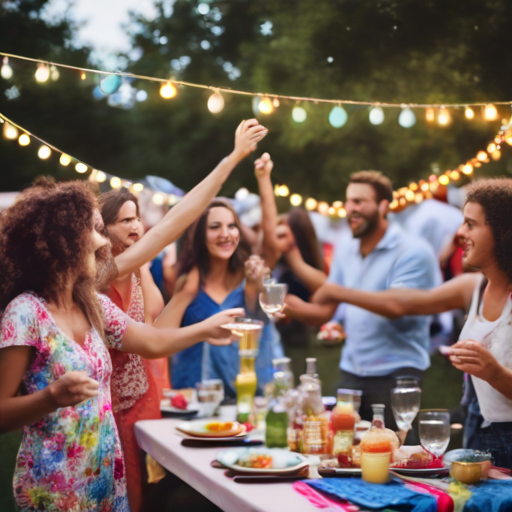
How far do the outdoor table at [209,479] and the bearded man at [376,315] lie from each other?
4.56 ft

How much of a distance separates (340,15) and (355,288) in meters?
2.89

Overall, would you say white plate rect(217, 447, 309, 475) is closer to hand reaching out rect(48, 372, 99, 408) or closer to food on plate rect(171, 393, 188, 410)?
hand reaching out rect(48, 372, 99, 408)

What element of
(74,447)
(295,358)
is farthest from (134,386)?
(295,358)

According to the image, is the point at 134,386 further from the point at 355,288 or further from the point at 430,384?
the point at 430,384

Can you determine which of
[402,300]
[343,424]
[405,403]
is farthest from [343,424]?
[402,300]

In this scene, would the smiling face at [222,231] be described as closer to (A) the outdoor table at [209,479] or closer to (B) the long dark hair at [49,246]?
(A) the outdoor table at [209,479]

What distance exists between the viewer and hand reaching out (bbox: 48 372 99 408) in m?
A: 1.66

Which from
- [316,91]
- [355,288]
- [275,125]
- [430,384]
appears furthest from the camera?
[275,125]

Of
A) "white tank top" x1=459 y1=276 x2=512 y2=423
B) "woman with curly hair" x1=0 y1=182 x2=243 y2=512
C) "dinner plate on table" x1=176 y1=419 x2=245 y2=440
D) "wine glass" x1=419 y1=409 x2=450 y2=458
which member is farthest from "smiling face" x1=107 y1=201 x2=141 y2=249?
"white tank top" x1=459 y1=276 x2=512 y2=423

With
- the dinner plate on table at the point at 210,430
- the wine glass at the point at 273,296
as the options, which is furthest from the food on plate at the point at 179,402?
the wine glass at the point at 273,296

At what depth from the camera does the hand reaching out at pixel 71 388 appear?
65.2 inches

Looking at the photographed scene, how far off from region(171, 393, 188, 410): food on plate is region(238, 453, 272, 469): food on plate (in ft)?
3.22

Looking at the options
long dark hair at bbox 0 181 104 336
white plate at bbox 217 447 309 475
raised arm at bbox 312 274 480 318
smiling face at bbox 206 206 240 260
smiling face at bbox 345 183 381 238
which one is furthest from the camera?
smiling face at bbox 345 183 381 238

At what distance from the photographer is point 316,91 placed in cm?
623
